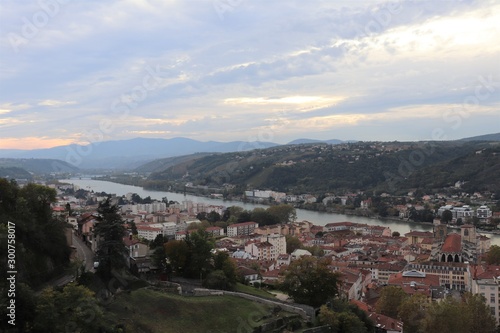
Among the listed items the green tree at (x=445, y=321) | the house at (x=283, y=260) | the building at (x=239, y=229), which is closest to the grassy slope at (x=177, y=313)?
the green tree at (x=445, y=321)

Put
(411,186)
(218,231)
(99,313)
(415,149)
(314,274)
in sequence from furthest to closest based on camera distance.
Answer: (415,149), (411,186), (218,231), (314,274), (99,313)

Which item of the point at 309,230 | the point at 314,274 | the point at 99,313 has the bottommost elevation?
the point at 309,230

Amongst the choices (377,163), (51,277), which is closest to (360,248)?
(51,277)

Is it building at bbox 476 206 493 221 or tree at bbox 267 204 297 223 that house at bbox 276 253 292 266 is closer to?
tree at bbox 267 204 297 223

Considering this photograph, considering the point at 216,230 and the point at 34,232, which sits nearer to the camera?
the point at 34,232

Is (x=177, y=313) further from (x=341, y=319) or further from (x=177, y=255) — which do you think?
(x=341, y=319)

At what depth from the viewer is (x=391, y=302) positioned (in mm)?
12516

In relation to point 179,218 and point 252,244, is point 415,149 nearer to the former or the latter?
point 179,218

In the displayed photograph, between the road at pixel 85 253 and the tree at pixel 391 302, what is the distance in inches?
279

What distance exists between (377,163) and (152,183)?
29404 mm

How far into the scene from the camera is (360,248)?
76.1ft

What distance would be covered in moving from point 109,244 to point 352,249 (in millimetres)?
15708

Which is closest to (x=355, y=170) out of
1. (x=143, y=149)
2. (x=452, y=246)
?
(x=452, y=246)

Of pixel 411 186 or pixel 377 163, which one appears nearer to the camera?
pixel 411 186
